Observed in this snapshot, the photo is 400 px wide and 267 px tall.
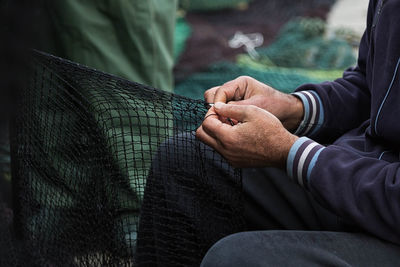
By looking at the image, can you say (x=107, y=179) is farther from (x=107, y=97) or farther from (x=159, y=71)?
(x=159, y=71)

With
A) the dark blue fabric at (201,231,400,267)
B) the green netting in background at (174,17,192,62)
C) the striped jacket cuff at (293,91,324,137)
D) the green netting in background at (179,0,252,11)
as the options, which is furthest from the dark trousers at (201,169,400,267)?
the green netting in background at (179,0,252,11)

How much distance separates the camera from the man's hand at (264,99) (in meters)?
0.96

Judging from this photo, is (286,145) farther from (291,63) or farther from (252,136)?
(291,63)

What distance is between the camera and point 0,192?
50 centimetres

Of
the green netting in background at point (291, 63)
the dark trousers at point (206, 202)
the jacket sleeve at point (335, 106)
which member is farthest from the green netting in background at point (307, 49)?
the dark trousers at point (206, 202)

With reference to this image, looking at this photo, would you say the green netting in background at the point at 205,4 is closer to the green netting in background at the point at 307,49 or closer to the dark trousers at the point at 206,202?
the green netting in background at the point at 307,49

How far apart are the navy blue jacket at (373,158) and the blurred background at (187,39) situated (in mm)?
421

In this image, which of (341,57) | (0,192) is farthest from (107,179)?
(341,57)

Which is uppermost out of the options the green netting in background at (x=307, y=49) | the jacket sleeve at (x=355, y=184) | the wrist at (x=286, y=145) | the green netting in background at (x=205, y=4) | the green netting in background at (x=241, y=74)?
the green netting in background at (x=205, y=4)

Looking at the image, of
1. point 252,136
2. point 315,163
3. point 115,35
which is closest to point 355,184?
point 315,163

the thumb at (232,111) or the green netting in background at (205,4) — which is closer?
the thumb at (232,111)

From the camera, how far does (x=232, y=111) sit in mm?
824

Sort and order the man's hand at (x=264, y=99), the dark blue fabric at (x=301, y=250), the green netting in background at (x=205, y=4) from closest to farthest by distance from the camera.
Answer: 1. the dark blue fabric at (x=301, y=250)
2. the man's hand at (x=264, y=99)
3. the green netting in background at (x=205, y=4)

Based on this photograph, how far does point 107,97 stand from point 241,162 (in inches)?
Result: 9.7
